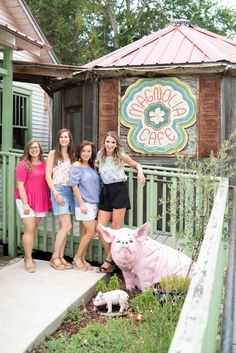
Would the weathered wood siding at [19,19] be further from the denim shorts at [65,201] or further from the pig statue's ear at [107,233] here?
the pig statue's ear at [107,233]

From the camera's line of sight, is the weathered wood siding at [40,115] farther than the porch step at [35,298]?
Yes

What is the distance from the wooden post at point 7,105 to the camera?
23.3 feet

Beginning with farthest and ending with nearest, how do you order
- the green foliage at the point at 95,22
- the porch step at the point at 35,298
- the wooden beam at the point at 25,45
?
the green foliage at the point at 95,22 → the wooden beam at the point at 25,45 → the porch step at the point at 35,298

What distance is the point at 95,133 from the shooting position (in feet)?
30.9

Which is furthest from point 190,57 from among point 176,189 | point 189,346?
point 189,346

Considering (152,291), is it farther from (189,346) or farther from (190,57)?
(190,57)

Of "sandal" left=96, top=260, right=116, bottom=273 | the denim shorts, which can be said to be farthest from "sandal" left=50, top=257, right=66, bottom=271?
the denim shorts

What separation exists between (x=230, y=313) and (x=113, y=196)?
381cm

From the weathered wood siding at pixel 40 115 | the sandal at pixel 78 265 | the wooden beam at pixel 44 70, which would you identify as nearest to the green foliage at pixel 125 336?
the sandal at pixel 78 265

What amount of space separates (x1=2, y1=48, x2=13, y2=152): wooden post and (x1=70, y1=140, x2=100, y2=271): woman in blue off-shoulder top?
2.00 meters

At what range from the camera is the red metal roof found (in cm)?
878

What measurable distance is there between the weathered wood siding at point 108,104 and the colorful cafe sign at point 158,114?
20 cm

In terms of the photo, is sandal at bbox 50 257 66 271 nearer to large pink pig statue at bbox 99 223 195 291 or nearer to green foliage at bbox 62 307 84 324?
large pink pig statue at bbox 99 223 195 291

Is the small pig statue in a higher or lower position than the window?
lower
